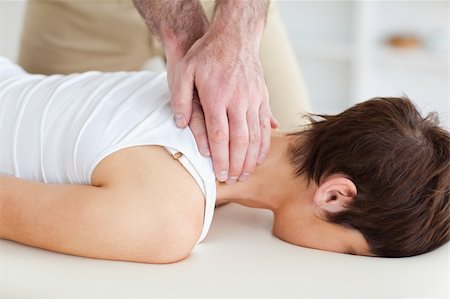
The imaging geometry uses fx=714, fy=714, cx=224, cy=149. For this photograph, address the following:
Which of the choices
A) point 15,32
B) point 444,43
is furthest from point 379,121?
point 15,32

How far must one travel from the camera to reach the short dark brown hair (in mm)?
1463

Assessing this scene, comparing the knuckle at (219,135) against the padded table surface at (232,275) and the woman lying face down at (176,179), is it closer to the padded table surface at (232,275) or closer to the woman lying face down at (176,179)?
the woman lying face down at (176,179)

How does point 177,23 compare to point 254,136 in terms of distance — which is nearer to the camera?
point 254,136

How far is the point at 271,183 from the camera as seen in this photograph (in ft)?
5.22

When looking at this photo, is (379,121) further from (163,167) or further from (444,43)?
(444,43)

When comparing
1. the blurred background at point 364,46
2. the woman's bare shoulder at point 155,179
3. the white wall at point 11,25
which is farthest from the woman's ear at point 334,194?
the white wall at point 11,25

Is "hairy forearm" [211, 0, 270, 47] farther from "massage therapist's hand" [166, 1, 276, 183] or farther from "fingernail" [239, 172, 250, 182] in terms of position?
"fingernail" [239, 172, 250, 182]

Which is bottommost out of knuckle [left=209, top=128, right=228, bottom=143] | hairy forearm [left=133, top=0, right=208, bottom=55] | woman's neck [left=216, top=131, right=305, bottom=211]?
woman's neck [left=216, top=131, right=305, bottom=211]

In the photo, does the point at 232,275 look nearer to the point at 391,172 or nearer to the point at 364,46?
the point at 391,172

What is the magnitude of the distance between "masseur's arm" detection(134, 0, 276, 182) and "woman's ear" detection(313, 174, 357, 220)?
16 cm

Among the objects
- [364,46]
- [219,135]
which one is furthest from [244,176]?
[364,46]

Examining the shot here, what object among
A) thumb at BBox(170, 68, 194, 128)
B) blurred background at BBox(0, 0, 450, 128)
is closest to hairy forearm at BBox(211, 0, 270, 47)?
thumb at BBox(170, 68, 194, 128)

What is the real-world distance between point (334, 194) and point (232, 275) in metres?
0.29

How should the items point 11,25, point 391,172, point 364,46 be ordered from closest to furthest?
point 391,172 → point 11,25 → point 364,46
